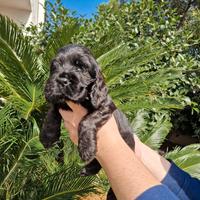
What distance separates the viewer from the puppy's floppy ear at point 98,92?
1.58m

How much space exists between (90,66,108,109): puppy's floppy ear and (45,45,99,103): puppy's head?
0.04ft

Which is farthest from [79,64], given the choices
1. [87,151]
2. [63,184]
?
[63,184]

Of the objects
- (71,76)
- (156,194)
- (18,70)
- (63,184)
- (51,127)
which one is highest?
(18,70)

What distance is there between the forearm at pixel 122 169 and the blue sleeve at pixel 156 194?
13 millimetres

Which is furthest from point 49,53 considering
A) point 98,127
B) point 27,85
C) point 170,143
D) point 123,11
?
point 170,143

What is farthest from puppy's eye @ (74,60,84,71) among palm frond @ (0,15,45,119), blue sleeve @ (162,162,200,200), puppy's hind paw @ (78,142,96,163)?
palm frond @ (0,15,45,119)

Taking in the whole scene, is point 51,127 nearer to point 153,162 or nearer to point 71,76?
point 71,76

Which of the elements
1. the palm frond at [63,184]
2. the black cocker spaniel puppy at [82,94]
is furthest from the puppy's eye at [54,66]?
the palm frond at [63,184]

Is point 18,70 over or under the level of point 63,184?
over

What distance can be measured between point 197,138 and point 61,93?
10.6m

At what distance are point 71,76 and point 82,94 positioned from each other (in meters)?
0.08

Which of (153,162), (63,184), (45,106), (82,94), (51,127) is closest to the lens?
(82,94)

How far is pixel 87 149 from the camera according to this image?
153 cm

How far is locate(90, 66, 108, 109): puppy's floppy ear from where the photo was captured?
158cm
